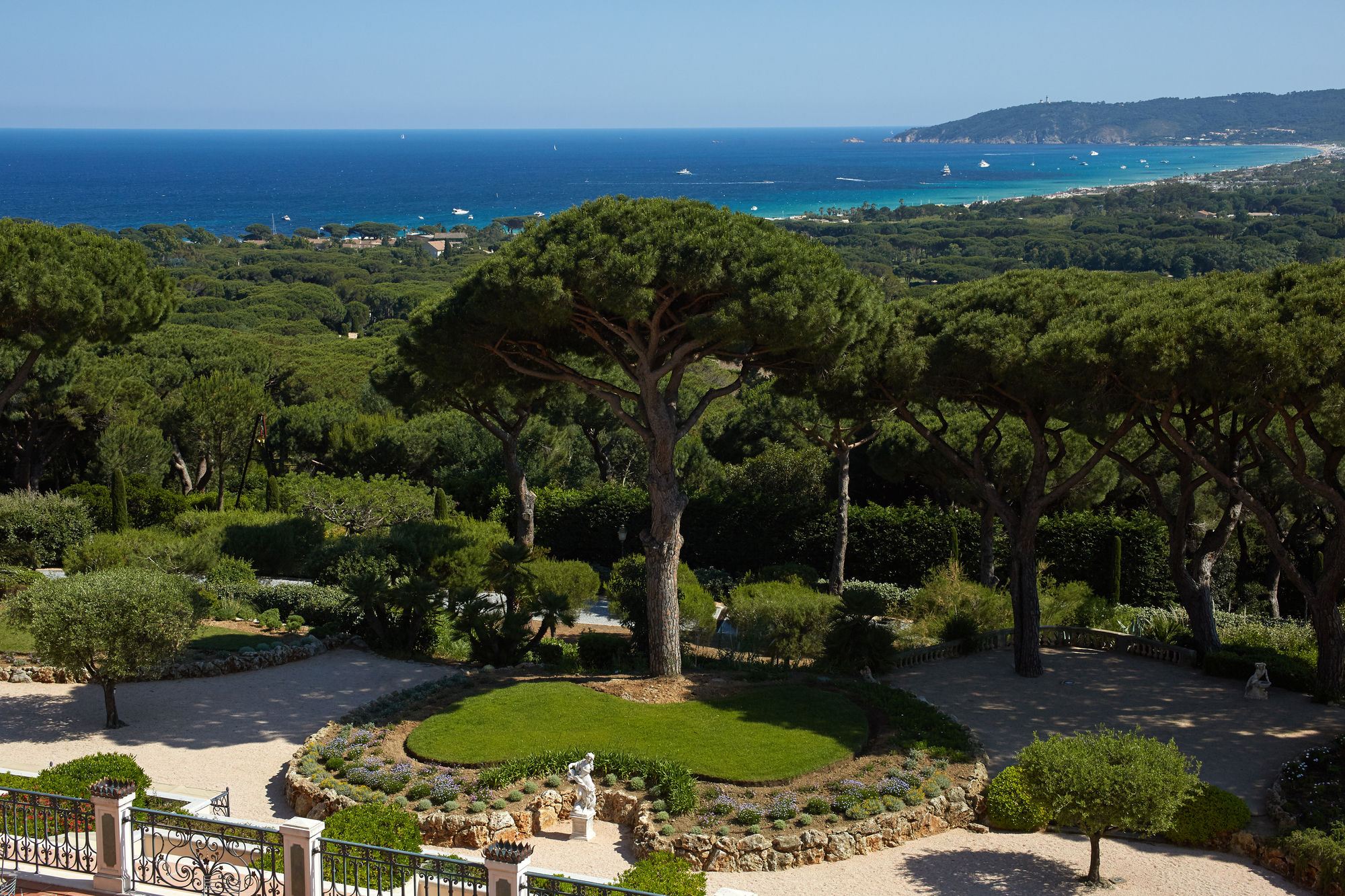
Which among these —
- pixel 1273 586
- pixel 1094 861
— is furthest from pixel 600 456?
pixel 1094 861

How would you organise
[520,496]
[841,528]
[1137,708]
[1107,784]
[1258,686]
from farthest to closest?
1. [520,496]
2. [841,528]
3. [1258,686]
4. [1137,708]
5. [1107,784]

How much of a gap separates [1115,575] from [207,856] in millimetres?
17506

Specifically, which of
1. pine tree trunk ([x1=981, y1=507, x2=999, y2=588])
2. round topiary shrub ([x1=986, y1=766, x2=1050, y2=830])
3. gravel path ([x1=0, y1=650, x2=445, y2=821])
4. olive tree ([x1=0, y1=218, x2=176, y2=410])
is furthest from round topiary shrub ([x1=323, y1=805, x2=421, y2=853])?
pine tree trunk ([x1=981, y1=507, x2=999, y2=588])

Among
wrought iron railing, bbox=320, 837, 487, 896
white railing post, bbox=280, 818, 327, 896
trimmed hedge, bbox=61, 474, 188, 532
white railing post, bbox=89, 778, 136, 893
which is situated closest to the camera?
wrought iron railing, bbox=320, 837, 487, 896

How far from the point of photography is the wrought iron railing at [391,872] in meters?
7.70

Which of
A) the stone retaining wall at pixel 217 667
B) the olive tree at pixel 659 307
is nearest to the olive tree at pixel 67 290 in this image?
the stone retaining wall at pixel 217 667

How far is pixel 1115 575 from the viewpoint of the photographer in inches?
815

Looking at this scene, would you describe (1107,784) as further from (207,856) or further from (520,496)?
(520,496)

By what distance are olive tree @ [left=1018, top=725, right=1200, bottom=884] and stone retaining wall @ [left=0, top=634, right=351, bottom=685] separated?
11.6 meters

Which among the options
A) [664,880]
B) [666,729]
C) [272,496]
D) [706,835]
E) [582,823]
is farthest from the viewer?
[272,496]

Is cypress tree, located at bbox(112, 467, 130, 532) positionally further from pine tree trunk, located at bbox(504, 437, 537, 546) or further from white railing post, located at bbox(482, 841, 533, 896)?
white railing post, located at bbox(482, 841, 533, 896)

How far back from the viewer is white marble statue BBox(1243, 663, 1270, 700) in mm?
14016

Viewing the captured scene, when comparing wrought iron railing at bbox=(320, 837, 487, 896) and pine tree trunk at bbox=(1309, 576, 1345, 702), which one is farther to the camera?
pine tree trunk at bbox=(1309, 576, 1345, 702)

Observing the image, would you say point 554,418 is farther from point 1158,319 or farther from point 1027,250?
point 1027,250
